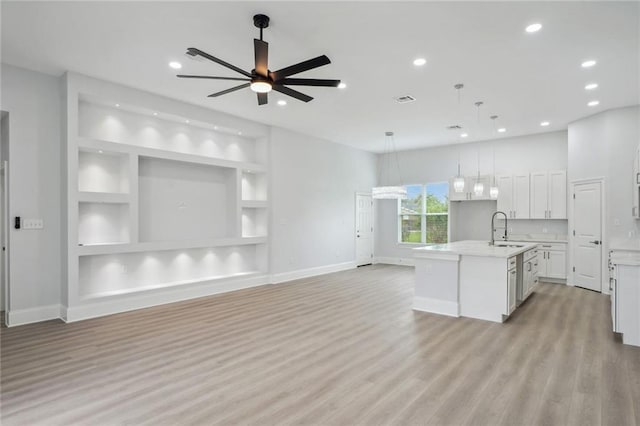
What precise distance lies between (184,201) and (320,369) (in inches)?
163

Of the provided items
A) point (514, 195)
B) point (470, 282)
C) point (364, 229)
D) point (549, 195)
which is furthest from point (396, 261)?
point (470, 282)

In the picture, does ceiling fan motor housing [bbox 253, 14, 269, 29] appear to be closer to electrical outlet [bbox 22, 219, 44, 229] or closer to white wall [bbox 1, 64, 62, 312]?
white wall [bbox 1, 64, 62, 312]

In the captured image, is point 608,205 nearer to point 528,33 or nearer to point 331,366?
point 528,33

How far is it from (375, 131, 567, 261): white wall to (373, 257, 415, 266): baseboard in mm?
41

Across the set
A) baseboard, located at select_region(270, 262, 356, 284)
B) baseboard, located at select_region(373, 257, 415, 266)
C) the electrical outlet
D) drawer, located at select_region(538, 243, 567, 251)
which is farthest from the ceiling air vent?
the electrical outlet

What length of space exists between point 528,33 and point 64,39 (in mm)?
4888

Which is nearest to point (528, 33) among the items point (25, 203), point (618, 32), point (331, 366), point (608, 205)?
point (618, 32)

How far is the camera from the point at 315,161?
27.2 feet

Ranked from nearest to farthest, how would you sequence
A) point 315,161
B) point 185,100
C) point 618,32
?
point 618,32, point 185,100, point 315,161

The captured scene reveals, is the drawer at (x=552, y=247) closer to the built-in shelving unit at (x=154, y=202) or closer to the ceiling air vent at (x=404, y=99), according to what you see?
the ceiling air vent at (x=404, y=99)

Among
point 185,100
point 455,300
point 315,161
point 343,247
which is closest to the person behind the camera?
point 455,300

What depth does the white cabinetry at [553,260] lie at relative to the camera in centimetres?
709

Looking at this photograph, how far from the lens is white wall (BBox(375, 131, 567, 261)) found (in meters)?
7.70

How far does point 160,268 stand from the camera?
19.1 feet
